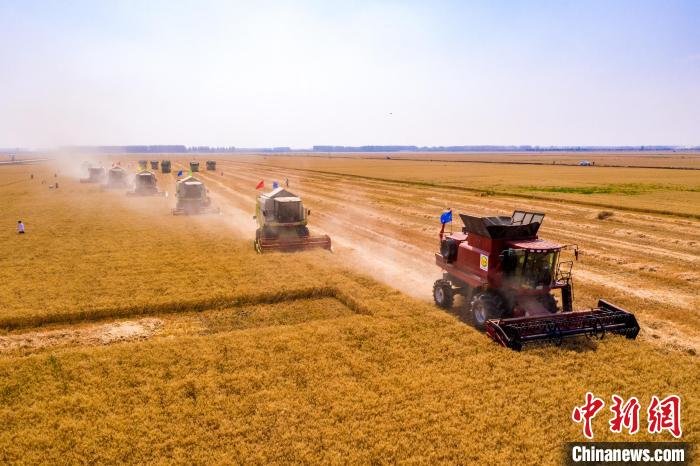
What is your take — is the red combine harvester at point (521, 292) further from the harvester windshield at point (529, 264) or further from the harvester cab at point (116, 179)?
the harvester cab at point (116, 179)

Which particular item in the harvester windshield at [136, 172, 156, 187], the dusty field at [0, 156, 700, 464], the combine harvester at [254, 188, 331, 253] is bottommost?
the dusty field at [0, 156, 700, 464]

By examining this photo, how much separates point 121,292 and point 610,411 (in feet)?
53.5

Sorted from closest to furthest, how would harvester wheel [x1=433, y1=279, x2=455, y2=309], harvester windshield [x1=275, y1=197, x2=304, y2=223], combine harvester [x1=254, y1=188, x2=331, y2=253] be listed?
1. harvester wheel [x1=433, y1=279, x2=455, y2=309]
2. combine harvester [x1=254, y1=188, x2=331, y2=253]
3. harvester windshield [x1=275, y1=197, x2=304, y2=223]

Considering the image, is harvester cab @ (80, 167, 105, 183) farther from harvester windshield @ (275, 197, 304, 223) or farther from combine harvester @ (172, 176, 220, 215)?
harvester windshield @ (275, 197, 304, 223)

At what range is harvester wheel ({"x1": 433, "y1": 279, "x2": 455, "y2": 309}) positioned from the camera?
1519 cm

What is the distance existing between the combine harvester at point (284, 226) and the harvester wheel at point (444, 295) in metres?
10.1

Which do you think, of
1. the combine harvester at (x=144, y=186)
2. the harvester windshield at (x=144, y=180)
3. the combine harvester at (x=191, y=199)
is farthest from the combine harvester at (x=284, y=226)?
the harvester windshield at (x=144, y=180)

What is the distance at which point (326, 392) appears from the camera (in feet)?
33.1

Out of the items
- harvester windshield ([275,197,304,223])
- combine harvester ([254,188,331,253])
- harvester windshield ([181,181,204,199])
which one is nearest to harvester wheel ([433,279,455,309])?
combine harvester ([254,188,331,253])

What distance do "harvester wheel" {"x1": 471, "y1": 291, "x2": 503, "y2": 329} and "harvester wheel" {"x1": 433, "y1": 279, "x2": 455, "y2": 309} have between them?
1.55m

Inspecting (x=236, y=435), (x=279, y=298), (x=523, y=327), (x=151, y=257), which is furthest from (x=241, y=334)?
(x=151, y=257)

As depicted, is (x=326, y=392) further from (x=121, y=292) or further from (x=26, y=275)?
(x=26, y=275)

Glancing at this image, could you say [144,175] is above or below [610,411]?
above

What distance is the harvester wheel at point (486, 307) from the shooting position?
13172 millimetres
